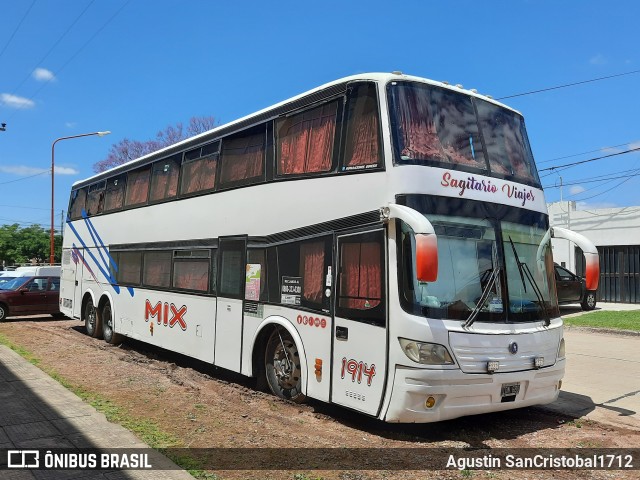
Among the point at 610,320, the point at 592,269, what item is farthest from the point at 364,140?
the point at 610,320

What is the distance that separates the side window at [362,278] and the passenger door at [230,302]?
235 cm

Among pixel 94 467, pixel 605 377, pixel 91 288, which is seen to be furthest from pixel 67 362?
pixel 605 377

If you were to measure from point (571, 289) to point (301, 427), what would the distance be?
54.4 ft

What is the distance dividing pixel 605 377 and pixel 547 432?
3.88 metres

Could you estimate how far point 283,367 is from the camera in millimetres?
7293

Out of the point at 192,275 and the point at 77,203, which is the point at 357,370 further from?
the point at 77,203

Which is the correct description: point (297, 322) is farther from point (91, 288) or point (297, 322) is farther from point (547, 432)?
point (91, 288)

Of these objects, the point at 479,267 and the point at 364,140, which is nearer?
the point at 479,267

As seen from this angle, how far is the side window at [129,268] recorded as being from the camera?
11470 mm

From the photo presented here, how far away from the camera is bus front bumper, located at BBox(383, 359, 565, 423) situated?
5.30 metres

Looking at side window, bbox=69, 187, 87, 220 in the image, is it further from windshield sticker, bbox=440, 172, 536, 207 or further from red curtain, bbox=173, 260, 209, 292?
windshield sticker, bbox=440, 172, 536, 207

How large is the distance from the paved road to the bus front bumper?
1.87 meters

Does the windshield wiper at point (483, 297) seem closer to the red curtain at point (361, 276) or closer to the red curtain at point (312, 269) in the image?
the red curtain at point (361, 276)

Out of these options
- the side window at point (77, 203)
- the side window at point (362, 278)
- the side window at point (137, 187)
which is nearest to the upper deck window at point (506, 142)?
the side window at point (362, 278)
